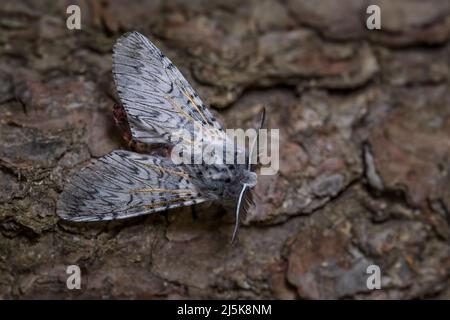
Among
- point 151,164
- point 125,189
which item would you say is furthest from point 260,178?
point 125,189

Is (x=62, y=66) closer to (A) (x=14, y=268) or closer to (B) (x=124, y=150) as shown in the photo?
(B) (x=124, y=150)

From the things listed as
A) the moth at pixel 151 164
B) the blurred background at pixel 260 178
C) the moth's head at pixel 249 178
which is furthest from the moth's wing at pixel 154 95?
the moth's head at pixel 249 178

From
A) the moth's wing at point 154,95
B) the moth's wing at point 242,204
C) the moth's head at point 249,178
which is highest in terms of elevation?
the moth's wing at point 154,95

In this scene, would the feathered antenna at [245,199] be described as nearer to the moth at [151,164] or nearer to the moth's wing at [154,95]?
the moth at [151,164]

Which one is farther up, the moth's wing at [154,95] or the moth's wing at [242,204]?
the moth's wing at [154,95]

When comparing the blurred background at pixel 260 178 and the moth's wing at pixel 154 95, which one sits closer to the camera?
the blurred background at pixel 260 178

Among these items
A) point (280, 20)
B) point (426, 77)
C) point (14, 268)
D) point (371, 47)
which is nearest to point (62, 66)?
point (14, 268)

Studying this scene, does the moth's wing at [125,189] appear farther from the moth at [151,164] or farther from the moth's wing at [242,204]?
the moth's wing at [242,204]

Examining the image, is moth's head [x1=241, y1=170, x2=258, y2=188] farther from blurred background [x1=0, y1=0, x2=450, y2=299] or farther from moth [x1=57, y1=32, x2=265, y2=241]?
blurred background [x1=0, y1=0, x2=450, y2=299]
